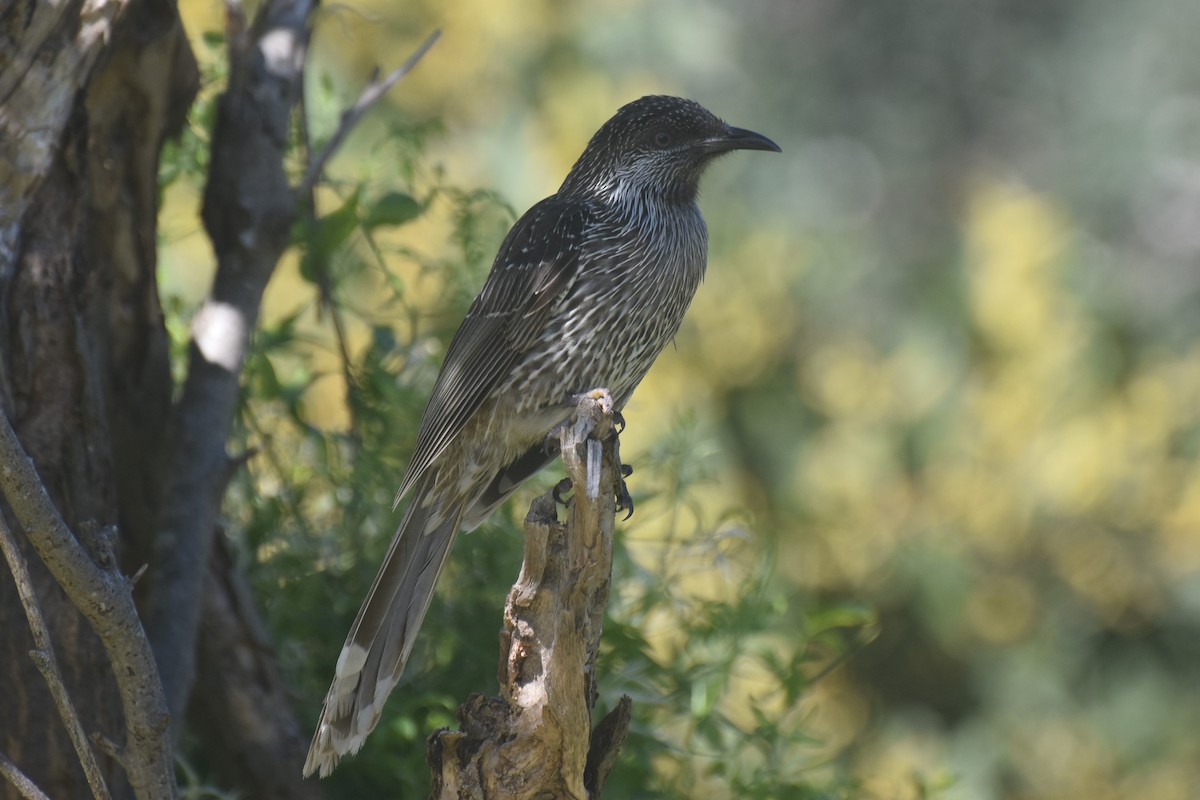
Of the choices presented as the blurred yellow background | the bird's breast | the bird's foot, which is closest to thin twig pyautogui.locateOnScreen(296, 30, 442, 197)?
the bird's breast

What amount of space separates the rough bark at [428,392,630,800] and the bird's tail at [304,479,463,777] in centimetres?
60

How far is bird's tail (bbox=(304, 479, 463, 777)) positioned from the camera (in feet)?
10.2

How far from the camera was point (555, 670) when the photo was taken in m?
2.53

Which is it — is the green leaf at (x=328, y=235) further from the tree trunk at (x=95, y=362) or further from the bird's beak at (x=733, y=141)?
the bird's beak at (x=733, y=141)

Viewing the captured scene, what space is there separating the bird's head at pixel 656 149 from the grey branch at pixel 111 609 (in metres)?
2.06

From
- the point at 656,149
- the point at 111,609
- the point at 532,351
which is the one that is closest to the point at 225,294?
the point at 532,351

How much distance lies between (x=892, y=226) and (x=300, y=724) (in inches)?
409

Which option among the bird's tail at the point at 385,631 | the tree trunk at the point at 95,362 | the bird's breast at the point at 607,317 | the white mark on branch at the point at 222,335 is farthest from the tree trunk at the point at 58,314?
the bird's breast at the point at 607,317

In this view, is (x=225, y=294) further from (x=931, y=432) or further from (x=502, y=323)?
(x=931, y=432)

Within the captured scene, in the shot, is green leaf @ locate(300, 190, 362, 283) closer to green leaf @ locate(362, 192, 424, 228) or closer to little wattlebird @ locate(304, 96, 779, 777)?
green leaf @ locate(362, 192, 424, 228)

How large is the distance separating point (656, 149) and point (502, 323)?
2.54 feet

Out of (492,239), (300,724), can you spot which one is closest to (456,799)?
(300,724)

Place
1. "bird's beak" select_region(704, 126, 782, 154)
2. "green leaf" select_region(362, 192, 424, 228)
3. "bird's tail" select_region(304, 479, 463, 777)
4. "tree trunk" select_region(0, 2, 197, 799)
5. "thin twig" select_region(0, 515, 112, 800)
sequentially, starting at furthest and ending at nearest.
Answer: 1. "bird's beak" select_region(704, 126, 782, 154)
2. "green leaf" select_region(362, 192, 424, 228)
3. "bird's tail" select_region(304, 479, 463, 777)
4. "tree trunk" select_region(0, 2, 197, 799)
5. "thin twig" select_region(0, 515, 112, 800)

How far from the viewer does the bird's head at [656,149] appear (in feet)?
13.0
